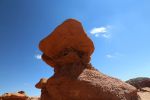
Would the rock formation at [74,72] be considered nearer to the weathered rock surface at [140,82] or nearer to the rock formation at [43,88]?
the rock formation at [43,88]

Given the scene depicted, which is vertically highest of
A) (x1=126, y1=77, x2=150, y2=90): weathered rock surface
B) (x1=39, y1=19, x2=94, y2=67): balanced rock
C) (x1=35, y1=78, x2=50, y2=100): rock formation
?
(x1=126, y1=77, x2=150, y2=90): weathered rock surface

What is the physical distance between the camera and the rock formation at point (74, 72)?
7621mm

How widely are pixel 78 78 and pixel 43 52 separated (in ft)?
9.07

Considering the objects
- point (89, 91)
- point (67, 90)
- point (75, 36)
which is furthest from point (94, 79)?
point (75, 36)

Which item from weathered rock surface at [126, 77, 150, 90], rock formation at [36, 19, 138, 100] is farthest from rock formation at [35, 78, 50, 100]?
weathered rock surface at [126, 77, 150, 90]

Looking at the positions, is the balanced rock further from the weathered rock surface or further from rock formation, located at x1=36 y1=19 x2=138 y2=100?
the weathered rock surface

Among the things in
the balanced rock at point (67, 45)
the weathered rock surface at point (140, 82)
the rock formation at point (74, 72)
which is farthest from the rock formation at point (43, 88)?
the weathered rock surface at point (140, 82)

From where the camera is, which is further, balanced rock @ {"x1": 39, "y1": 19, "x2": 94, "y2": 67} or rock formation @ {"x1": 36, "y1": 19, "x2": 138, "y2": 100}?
balanced rock @ {"x1": 39, "y1": 19, "x2": 94, "y2": 67}

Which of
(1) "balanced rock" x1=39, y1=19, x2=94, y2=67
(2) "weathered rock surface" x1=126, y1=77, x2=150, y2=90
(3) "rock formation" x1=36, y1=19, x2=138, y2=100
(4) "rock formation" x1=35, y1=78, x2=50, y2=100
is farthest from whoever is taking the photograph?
(2) "weathered rock surface" x1=126, y1=77, x2=150, y2=90

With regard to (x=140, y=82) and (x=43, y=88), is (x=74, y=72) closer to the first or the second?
(x=43, y=88)

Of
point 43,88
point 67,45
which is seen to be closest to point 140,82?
point 43,88

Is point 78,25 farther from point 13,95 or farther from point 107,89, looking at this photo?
point 13,95

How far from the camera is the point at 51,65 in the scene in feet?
31.8

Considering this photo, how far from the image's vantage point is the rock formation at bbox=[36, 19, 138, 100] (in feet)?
25.0
